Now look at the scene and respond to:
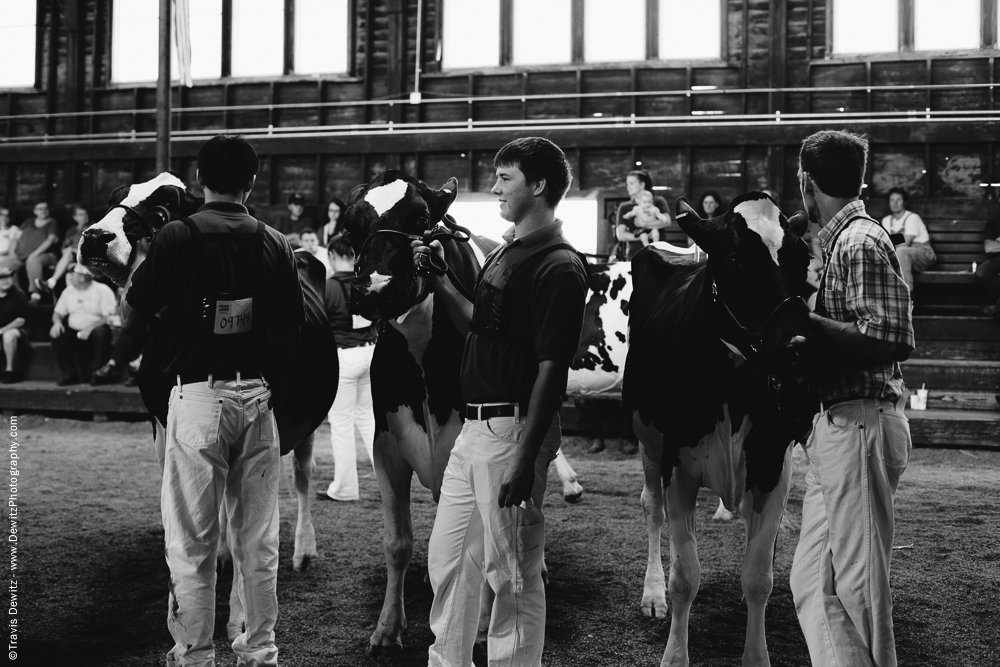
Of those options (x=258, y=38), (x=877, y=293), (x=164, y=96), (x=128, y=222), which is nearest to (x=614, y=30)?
(x=258, y=38)

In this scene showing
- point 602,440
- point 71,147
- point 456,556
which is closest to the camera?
point 456,556

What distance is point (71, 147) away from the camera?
18.9 meters

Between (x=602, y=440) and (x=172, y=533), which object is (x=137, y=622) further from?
(x=602, y=440)

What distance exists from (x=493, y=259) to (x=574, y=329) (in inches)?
20.0

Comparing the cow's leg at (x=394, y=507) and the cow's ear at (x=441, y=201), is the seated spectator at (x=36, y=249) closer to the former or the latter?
the cow's leg at (x=394, y=507)

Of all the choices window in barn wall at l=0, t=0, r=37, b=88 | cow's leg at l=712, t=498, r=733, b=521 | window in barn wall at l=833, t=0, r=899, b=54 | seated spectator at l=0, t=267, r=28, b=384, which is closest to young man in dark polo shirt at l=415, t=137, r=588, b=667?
cow's leg at l=712, t=498, r=733, b=521

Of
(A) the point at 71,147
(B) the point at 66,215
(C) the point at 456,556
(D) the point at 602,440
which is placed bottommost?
(D) the point at 602,440

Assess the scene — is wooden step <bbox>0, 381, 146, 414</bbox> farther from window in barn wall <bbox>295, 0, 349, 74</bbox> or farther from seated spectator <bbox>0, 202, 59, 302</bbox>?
window in barn wall <bbox>295, 0, 349, 74</bbox>

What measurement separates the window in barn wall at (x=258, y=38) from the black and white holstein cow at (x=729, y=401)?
16008 millimetres

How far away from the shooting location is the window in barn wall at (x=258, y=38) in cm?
1873

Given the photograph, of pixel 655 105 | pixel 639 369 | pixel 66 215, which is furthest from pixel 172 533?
pixel 66 215

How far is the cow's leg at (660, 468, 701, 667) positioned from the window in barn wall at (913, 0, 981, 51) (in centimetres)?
1417

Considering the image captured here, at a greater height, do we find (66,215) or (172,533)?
(66,215)

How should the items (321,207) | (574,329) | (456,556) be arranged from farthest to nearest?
(321,207), (456,556), (574,329)
